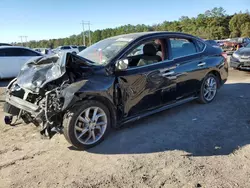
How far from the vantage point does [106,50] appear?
4.23 metres

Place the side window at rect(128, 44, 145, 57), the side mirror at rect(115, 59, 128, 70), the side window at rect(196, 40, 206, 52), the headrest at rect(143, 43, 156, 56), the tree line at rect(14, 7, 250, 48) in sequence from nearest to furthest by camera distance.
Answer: the side mirror at rect(115, 59, 128, 70) → the side window at rect(128, 44, 145, 57) → the headrest at rect(143, 43, 156, 56) → the side window at rect(196, 40, 206, 52) → the tree line at rect(14, 7, 250, 48)

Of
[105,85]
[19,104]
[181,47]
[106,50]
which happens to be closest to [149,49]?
[181,47]

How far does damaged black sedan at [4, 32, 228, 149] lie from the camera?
3.33m

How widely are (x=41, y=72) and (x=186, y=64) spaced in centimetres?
270

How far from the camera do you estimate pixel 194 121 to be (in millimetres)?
4465

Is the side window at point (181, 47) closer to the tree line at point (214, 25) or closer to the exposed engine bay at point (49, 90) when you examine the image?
the exposed engine bay at point (49, 90)

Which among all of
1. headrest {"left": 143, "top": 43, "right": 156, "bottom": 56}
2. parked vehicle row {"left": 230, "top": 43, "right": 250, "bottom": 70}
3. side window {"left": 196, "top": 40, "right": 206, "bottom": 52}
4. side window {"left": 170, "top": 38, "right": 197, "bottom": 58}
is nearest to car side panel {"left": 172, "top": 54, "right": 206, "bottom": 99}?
side window {"left": 170, "top": 38, "right": 197, "bottom": 58}

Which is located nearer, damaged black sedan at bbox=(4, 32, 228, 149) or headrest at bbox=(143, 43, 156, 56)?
damaged black sedan at bbox=(4, 32, 228, 149)

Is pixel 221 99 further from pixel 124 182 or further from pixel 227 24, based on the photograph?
pixel 227 24

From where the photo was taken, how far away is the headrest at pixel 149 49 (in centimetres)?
461

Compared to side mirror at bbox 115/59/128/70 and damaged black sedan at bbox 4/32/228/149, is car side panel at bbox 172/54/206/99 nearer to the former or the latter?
damaged black sedan at bbox 4/32/228/149

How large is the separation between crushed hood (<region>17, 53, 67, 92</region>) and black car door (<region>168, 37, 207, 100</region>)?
6.81 feet

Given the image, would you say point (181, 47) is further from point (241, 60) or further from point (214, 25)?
point (214, 25)

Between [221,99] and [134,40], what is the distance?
2898mm
